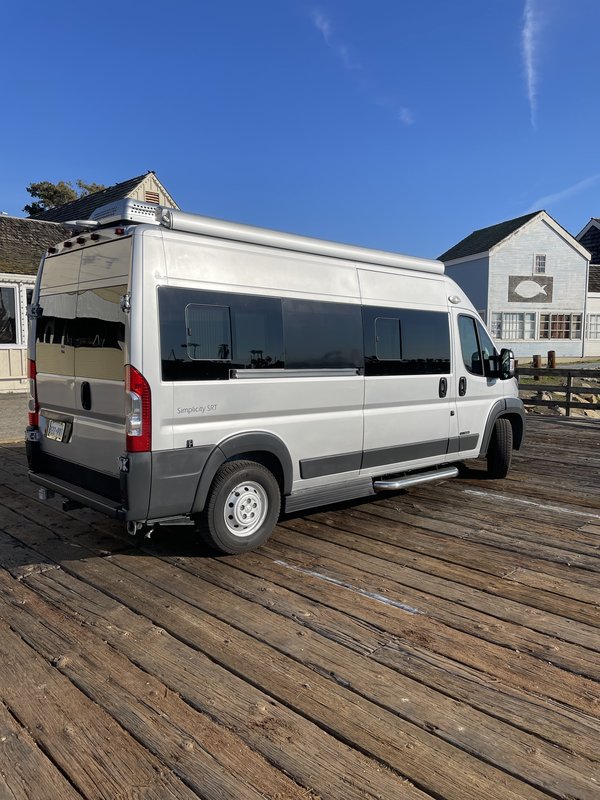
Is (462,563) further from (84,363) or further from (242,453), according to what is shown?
(84,363)

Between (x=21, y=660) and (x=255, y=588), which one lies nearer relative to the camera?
(x=21, y=660)

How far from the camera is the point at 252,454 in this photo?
486cm

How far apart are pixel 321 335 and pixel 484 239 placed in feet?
105

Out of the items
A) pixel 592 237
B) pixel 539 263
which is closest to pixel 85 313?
pixel 539 263

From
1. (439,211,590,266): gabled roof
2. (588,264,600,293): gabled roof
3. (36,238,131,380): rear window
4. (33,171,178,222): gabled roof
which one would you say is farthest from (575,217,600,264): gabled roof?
(36,238,131,380): rear window

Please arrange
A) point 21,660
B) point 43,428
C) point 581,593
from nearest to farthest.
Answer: point 21,660, point 581,593, point 43,428

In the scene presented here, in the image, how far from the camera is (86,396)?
15.2ft

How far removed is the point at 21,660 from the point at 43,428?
2480 mm

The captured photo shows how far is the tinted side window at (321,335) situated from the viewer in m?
5.05

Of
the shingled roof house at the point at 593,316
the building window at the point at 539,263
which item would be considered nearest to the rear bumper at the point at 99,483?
the building window at the point at 539,263

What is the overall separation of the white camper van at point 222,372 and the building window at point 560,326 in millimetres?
30870

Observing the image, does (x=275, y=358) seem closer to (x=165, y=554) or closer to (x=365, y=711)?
(x=165, y=554)

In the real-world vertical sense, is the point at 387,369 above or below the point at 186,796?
above

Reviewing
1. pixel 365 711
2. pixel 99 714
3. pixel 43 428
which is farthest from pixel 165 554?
pixel 365 711
